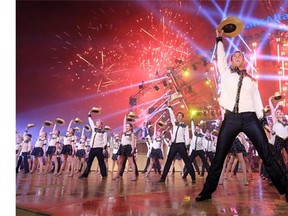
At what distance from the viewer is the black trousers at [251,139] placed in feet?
12.1

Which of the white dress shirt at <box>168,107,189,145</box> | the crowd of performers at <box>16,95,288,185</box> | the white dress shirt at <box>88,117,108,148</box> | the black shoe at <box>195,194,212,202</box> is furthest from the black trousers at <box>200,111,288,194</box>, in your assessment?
the white dress shirt at <box>88,117,108,148</box>

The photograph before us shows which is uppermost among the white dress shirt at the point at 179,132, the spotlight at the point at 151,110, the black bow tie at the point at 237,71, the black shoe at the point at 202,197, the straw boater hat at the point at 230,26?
the spotlight at the point at 151,110

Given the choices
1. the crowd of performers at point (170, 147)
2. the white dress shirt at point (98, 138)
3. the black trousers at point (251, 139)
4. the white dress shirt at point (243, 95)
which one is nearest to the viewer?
the black trousers at point (251, 139)

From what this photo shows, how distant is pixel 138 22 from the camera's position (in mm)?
21562

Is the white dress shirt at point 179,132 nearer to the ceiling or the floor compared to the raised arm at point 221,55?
nearer to the floor

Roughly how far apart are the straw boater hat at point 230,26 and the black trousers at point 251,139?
1.17 meters

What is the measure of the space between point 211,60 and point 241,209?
18292 mm

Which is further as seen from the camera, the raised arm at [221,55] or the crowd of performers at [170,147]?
the crowd of performers at [170,147]

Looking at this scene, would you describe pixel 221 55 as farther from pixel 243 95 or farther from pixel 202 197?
pixel 202 197

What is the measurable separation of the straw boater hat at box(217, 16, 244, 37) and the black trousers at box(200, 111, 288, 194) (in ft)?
3.83

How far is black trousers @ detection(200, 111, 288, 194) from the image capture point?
368 centimetres

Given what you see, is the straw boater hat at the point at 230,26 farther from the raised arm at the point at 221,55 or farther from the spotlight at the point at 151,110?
the spotlight at the point at 151,110

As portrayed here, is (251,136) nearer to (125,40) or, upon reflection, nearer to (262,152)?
(262,152)

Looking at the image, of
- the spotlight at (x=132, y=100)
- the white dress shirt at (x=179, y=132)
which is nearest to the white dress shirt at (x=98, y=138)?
the white dress shirt at (x=179, y=132)
